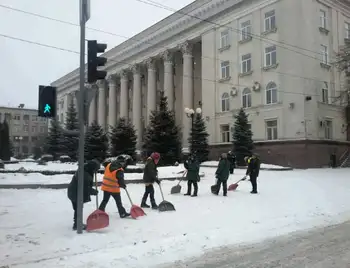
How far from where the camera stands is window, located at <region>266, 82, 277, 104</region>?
110 feet

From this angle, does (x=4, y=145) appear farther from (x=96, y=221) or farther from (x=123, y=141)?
(x=96, y=221)

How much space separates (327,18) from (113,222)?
31.6m

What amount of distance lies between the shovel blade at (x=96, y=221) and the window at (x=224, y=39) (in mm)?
32001

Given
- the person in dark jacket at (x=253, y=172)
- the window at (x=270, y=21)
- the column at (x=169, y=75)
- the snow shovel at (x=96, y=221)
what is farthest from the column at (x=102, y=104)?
the snow shovel at (x=96, y=221)

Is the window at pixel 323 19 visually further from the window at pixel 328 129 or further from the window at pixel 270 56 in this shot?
the window at pixel 328 129

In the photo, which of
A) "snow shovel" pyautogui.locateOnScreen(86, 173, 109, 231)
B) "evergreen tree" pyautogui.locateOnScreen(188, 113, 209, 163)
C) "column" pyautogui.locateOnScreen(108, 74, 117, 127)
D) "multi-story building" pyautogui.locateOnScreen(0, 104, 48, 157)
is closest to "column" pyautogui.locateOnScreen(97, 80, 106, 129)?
"column" pyautogui.locateOnScreen(108, 74, 117, 127)

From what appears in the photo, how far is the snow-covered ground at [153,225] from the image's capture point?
6984 mm

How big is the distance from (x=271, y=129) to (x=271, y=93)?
10.4ft

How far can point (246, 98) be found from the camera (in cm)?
3644

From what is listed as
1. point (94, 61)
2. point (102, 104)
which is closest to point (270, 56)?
point (94, 61)

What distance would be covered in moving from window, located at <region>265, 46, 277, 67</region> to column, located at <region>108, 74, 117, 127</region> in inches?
1258

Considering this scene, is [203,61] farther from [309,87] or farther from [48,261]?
[48,261]

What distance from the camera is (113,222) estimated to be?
32.0 ft

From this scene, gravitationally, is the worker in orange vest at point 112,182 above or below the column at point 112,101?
below
